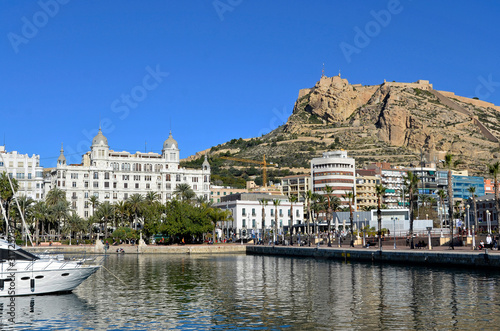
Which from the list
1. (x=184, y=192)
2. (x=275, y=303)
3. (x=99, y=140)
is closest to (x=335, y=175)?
(x=184, y=192)

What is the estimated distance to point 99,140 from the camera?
5792 inches

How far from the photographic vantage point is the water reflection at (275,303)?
96.3 ft

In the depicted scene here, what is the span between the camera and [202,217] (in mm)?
117625

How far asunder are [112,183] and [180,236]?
108 ft

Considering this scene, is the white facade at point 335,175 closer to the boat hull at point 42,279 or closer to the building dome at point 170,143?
the building dome at point 170,143

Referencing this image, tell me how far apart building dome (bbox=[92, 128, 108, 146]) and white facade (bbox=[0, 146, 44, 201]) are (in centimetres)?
1963

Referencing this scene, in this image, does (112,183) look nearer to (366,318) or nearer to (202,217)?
(202,217)

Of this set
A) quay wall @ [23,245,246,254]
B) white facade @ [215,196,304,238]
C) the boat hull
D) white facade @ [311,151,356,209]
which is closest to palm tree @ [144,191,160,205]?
white facade @ [215,196,304,238]

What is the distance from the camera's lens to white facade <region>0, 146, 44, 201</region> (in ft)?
492

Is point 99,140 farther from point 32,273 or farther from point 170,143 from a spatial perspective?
point 32,273

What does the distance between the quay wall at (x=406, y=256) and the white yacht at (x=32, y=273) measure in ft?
121

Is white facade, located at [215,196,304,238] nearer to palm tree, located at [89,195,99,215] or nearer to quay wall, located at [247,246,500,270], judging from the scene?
palm tree, located at [89,195,99,215]

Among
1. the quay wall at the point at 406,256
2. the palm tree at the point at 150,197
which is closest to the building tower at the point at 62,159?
the palm tree at the point at 150,197

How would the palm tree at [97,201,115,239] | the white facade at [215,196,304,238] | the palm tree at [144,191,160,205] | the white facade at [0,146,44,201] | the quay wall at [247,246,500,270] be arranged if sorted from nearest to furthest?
the quay wall at [247,246,500,270]
the palm tree at [97,201,115,239]
the palm tree at [144,191,160,205]
the white facade at [215,196,304,238]
the white facade at [0,146,44,201]
